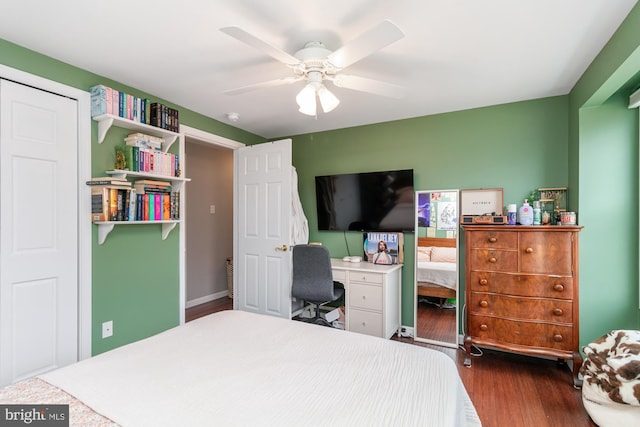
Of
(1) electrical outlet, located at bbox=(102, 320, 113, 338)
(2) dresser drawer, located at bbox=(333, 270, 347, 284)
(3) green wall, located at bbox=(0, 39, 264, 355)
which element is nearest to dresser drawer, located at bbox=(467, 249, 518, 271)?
(2) dresser drawer, located at bbox=(333, 270, 347, 284)

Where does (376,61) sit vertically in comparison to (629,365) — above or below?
above

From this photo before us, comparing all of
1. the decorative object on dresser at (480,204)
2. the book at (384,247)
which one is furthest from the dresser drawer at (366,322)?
the decorative object on dresser at (480,204)

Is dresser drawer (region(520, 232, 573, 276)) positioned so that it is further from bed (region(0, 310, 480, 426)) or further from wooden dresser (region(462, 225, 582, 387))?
bed (region(0, 310, 480, 426))

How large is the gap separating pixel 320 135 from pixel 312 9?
7.65ft

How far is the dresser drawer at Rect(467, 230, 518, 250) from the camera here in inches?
101

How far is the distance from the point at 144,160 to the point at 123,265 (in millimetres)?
887

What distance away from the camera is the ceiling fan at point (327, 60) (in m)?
1.40

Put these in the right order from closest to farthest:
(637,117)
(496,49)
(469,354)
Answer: (496,49), (637,117), (469,354)

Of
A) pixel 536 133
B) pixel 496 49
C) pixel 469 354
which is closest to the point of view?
→ pixel 496 49

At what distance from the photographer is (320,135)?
3930mm

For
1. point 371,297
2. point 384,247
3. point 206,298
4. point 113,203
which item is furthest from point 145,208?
point 206,298

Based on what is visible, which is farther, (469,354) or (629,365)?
(469,354)

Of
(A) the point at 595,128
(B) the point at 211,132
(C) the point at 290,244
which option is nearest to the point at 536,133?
(A) the point at 595,128

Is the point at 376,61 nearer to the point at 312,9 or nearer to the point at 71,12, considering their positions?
the point at 312,9
